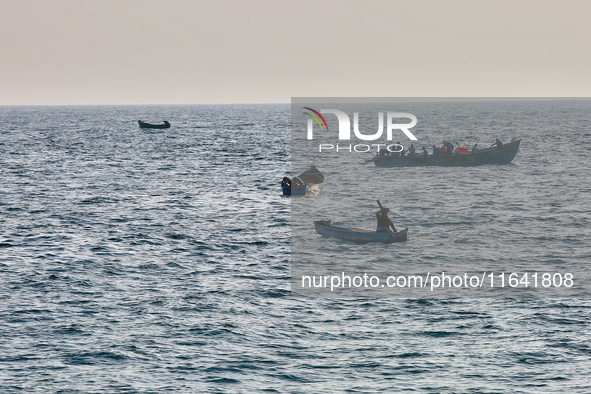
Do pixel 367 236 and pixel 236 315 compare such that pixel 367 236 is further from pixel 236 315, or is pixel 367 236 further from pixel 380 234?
pixel 236 315

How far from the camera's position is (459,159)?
270ft

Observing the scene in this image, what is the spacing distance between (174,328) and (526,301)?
49.2 ft

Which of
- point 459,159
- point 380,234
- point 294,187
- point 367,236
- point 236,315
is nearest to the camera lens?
point 236,315

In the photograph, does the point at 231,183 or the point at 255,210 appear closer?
the point at 255,210

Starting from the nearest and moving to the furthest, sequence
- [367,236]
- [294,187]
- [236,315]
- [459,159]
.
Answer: [236,315] → [367,236] → [294,187] → [459,159]

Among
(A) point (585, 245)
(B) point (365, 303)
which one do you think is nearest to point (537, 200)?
(A) point (585, 245)

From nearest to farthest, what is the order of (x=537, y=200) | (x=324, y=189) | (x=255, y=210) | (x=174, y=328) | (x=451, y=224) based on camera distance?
(x=174, y=328)
(x=451, y=224)
(x=255, y=210)
(x=537, y=200)
(x=324, y=189)

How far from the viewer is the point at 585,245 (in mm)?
40156

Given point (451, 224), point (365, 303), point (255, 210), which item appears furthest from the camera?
point (255, 210)

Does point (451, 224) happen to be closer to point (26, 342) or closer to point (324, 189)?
point (324, 189)

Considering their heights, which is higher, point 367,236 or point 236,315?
point 367,236

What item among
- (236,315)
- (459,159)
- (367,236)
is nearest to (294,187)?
(367,236)

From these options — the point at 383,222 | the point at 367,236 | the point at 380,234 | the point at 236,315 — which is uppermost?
the point at 383,222

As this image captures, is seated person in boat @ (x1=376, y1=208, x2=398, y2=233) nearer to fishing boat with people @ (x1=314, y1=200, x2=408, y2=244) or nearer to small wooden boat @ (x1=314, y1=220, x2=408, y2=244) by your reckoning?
fishing boat with people @ (x1=314, y1=200, x2=408, y2=244)
